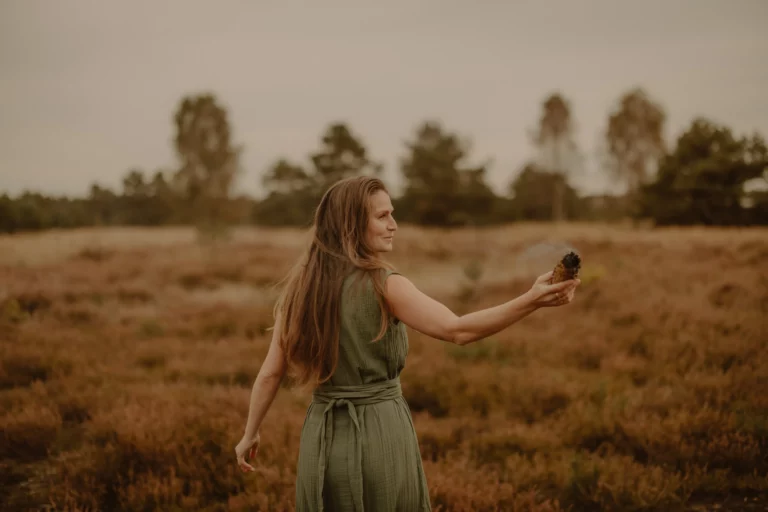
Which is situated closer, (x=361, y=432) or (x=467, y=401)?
(x=361, y=432)

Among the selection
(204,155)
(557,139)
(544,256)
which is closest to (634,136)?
(557,139)

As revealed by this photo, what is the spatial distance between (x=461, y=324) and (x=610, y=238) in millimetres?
19877

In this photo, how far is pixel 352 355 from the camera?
202 cm

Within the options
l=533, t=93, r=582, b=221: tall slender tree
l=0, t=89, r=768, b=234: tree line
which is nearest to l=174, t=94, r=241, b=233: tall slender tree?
l=0, t=89, r=768, b=234: tree line

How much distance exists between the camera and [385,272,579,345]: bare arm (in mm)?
1584

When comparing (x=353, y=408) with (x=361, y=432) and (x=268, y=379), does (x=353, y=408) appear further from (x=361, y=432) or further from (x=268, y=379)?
(x=268, y=379)

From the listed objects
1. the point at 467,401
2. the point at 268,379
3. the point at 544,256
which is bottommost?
the point at 467,401

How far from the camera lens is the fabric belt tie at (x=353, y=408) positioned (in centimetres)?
200

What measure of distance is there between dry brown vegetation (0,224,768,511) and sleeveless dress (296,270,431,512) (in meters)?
0.62

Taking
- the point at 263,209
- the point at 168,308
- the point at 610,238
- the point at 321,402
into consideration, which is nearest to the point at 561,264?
the point at 321,402

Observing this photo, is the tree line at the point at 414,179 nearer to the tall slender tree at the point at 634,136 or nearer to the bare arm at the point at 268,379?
the tall slender tree at the point at 634,136

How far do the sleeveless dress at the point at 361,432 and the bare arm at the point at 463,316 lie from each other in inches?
4.9

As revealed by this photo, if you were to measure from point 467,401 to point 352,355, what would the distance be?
4.05 metres

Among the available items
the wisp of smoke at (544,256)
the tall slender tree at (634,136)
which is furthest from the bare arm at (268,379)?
the tall slender tree at (634,136)
